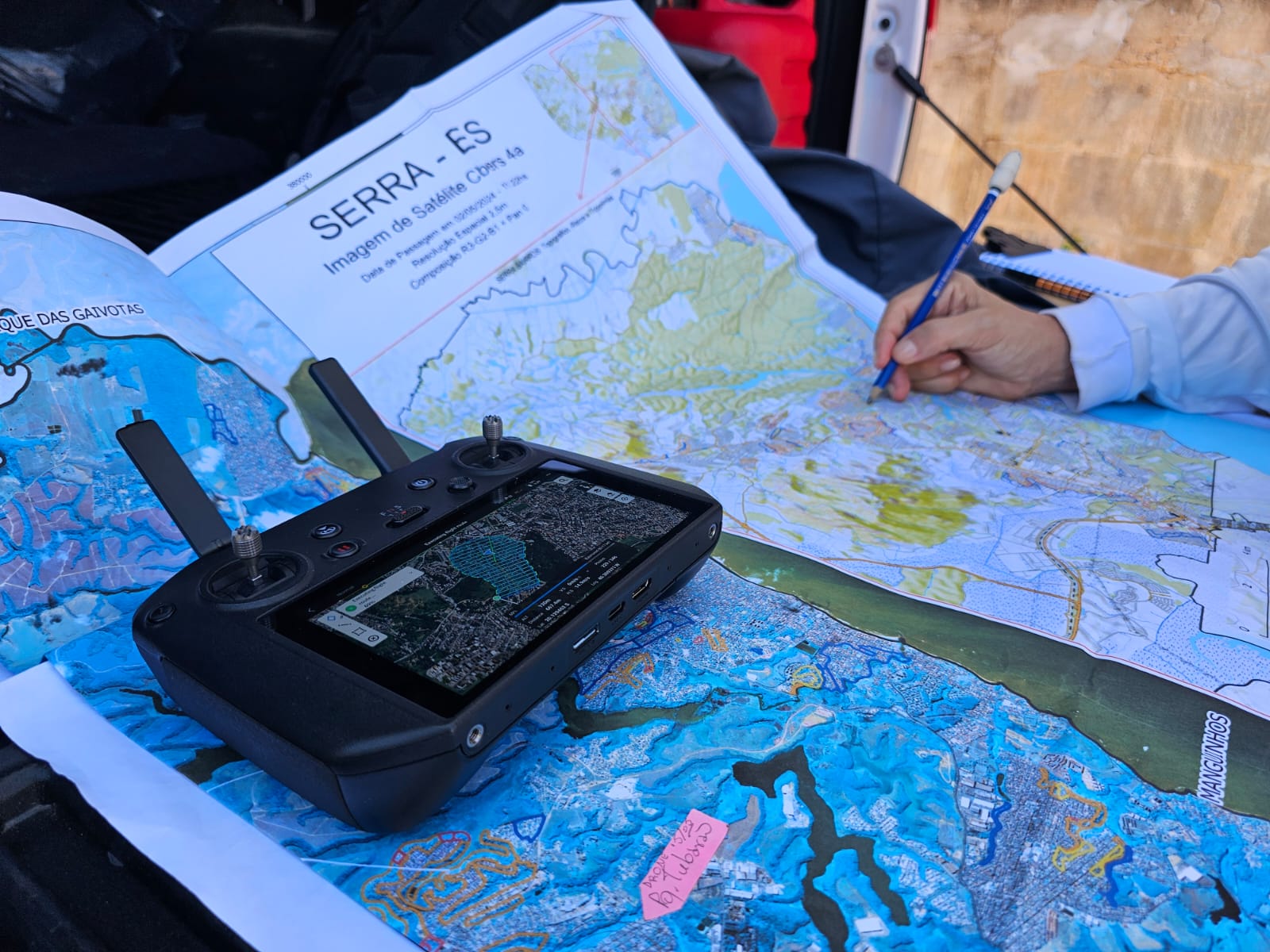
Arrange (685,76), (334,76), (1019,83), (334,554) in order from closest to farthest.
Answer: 1. (334,554)
2. (334,76)
3. (685,76)
4. (1019,83)

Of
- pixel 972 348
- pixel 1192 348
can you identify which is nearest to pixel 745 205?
pixel 972 348

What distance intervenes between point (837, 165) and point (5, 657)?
922mm

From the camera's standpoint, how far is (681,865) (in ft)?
1.13

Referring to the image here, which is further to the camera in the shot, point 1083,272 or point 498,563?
point 1083,272

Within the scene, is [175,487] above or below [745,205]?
below

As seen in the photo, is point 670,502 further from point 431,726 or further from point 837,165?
point 837,165

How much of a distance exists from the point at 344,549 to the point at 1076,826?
14.4 inches

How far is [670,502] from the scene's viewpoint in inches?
19.9

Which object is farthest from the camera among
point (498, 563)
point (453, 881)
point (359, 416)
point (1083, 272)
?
point (1083, 272)

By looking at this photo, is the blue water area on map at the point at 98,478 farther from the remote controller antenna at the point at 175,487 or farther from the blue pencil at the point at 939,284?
the blue pencil at the point at 939,284

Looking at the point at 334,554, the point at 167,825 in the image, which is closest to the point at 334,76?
the point at 334,554

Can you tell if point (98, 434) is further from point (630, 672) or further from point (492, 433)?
point (630, 672)

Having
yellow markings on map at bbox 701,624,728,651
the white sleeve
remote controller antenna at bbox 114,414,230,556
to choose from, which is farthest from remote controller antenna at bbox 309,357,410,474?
the white sleeve

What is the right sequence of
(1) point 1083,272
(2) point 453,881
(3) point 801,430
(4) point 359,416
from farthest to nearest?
1. (1) point 1083,272
2. (3) point 801,430
3. (4) point 359,416
4. (2) point 453,881
